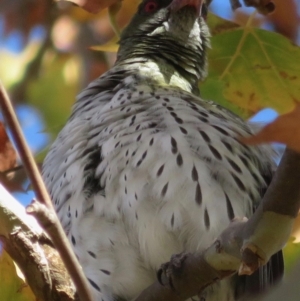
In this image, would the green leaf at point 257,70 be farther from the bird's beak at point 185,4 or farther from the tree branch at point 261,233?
the tree branch at point 261,233

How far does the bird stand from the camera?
9.37ft

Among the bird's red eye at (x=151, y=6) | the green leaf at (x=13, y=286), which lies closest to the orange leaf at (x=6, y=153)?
the green leaf at (x=13, y=286)

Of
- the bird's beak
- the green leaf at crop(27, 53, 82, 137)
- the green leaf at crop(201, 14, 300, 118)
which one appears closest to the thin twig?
the green leaf at crop(201, 14, 300, 118)

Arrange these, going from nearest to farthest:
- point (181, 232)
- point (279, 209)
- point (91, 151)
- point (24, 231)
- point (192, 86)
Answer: point (279, 209) < point (24, 231) < point (181, 232) < point (91, 151) < point (192, 86)

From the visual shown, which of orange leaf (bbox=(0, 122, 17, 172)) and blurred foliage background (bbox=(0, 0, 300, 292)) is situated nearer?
orange leaf (bbox=(0, 122, 17, 172))

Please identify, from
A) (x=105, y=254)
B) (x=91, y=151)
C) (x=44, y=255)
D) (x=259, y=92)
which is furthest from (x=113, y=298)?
(x=259, y=92)

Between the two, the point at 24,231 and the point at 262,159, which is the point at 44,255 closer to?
the point at 24,231

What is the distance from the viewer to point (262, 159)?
3312 mm

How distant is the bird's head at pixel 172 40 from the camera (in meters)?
4.09

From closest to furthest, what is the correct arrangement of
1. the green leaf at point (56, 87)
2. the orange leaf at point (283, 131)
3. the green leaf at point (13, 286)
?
the orange leaf at point (283, 131) < the green leaf at point (13, 286) < the green leaf at point (56, 87)

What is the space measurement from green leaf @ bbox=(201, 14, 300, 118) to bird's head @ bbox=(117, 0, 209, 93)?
0.42 meters

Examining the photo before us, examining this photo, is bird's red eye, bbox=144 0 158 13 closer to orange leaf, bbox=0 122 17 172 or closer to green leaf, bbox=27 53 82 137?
green leaf, bbox=27 53 82 137

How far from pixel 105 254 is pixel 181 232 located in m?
0.35

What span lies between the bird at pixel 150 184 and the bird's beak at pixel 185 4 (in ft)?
2.66
